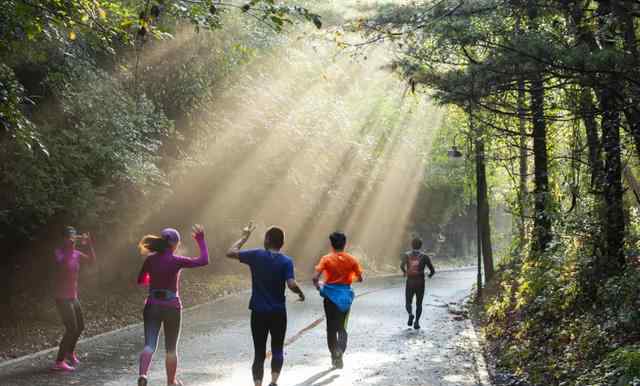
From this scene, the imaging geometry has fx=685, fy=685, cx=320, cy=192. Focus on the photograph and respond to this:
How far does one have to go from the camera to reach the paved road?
959cm

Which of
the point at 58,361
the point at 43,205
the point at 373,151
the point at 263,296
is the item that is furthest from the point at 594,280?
the point at 373,151

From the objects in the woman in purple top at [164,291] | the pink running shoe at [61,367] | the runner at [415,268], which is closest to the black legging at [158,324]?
the woman in purple top at [164,291]

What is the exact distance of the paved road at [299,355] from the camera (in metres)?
9.59

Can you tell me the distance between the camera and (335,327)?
10.1 m

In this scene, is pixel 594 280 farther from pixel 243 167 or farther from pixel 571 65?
pixel 243 167

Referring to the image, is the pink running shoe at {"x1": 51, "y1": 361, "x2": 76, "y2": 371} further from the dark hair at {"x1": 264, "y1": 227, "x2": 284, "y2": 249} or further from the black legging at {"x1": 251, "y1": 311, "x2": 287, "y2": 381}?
the dark hair at {"x1": 264, "y1": 227, "x2": 284, "y2": 249}

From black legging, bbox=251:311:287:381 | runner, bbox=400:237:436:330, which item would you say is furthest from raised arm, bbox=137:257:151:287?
runner, bbox=400:237:436:330

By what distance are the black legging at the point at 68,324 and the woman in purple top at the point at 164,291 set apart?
93.8 inches

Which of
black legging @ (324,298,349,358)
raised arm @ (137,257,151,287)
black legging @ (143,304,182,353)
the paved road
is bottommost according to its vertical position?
the paved road

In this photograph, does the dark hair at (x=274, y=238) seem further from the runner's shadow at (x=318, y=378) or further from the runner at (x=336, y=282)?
the runner's shadow at (x=318, y=378)

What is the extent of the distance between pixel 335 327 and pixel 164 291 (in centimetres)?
297

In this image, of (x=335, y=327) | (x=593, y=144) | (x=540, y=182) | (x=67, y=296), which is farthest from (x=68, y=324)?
(x=540, y=182)

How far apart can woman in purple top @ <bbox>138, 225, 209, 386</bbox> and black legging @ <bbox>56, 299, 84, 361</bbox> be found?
7.82ft

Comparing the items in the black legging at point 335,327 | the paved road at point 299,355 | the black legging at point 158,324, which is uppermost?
the black legging at point 158,324
